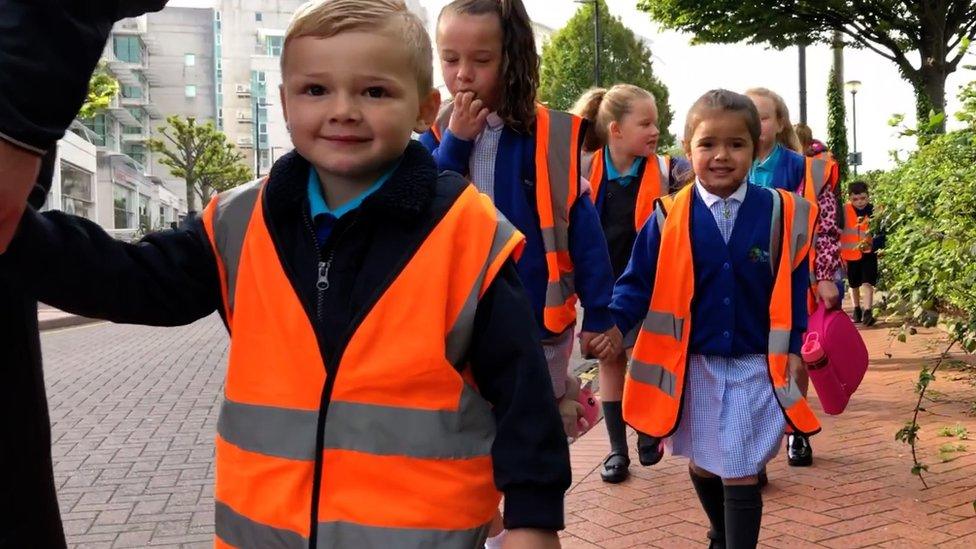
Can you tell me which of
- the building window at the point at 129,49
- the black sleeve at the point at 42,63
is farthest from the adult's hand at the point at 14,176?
the building window at the point at 129,49

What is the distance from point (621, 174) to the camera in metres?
5.54

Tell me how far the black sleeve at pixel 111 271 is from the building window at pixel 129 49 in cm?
9192

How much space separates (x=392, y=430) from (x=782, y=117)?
4.27m

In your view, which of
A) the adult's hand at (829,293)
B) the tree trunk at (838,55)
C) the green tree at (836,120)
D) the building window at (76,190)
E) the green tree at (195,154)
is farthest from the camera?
the green tree at (195,154)

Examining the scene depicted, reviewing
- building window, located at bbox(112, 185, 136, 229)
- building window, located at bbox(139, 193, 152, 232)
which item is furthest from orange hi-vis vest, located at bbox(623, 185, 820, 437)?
building window, located at bbox(139, 193, 152, 232)

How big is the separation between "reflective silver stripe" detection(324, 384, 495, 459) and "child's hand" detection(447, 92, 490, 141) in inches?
60.7

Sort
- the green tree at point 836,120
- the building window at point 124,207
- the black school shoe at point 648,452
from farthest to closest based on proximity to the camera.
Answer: the building window at point 124,207 → the green tree at point 836,120 → the black school shoe at point 648,452

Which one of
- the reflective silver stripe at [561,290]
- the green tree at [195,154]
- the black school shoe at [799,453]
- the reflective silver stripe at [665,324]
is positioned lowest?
the black school shoe at [799,453]

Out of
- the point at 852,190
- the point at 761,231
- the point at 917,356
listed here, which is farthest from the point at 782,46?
the point at 761,231

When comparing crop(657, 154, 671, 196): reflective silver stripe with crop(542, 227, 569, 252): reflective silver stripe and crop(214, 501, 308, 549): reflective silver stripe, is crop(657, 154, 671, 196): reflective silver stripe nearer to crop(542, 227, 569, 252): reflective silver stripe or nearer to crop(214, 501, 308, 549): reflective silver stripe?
crop(542, 227, 569, 252): reflective silver stripe

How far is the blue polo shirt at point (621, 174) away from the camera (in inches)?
218

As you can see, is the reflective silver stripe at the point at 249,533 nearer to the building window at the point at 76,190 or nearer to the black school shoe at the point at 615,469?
the black school shoe at the point at 615,469

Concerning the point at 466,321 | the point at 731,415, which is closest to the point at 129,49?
the point at 731,415

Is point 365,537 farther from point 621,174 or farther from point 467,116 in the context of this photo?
point 621,174
